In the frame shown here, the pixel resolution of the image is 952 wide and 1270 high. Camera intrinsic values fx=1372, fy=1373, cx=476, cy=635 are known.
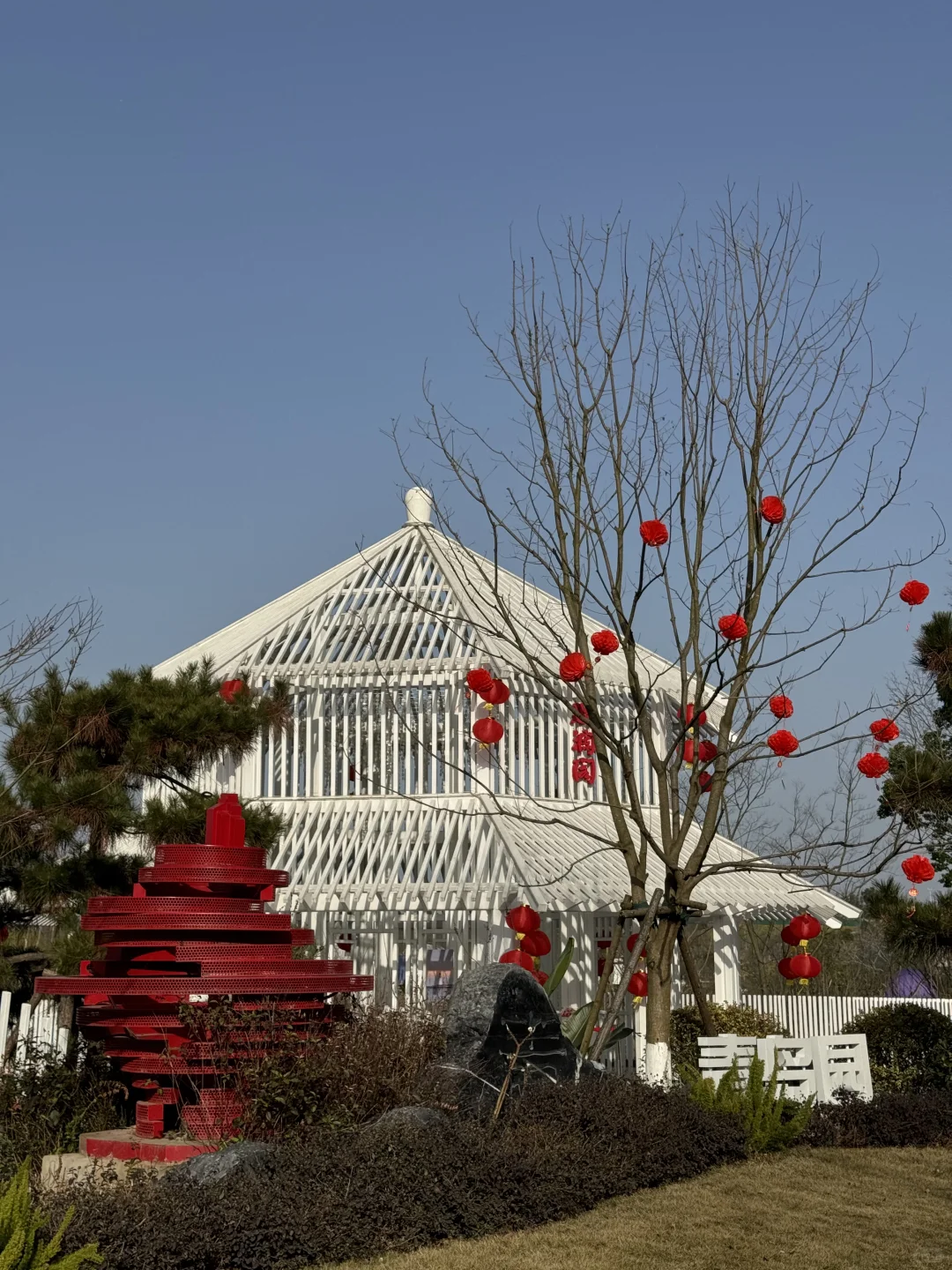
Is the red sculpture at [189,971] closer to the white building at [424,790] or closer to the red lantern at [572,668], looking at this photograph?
the red lantern at [572,668]

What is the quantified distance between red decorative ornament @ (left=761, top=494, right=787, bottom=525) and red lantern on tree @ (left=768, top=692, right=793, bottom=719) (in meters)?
1.52

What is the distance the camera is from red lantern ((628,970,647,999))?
1297 cm

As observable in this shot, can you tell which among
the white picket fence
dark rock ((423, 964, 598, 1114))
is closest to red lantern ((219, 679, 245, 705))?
the white picket fence

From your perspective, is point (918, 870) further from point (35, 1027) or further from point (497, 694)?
point (35, 1027)

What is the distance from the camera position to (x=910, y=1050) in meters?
13.8

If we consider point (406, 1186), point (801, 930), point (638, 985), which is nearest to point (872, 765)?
point (801, 930)

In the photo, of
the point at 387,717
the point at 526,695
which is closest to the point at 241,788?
the point at 387,717

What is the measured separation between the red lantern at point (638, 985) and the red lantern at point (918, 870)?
9.10 feet

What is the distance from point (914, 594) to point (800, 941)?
3.29m

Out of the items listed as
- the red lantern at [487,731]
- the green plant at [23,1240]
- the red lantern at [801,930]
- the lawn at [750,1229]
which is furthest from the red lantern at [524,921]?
the green plant at [23,1240]

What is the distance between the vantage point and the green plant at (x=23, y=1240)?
5.39 m

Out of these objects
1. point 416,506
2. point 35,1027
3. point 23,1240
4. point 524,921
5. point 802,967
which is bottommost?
point 23,1240

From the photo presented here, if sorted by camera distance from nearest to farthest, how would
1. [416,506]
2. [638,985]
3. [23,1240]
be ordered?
[23,1240] → [638,985] → [416,506]

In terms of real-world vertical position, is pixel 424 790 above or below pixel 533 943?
above
